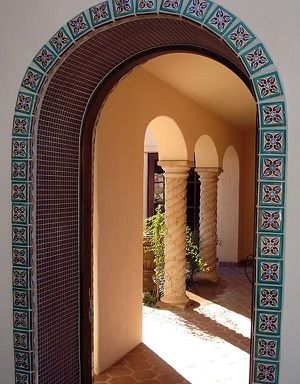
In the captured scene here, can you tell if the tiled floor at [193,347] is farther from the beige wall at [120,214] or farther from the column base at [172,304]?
the beige wall at [120,214]

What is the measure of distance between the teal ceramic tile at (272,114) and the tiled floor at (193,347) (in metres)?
3.24

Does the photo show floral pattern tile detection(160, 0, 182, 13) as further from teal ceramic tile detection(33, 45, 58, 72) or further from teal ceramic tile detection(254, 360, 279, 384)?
teal ceramic tile detection(254, 360, 279, 384)

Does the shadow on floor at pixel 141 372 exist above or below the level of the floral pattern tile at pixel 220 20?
below

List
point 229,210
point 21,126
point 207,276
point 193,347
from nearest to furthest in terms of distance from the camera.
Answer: point 21,126
point 193,347
point 207,276
point 229,210

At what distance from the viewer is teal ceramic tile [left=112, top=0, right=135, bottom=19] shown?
2414 mm

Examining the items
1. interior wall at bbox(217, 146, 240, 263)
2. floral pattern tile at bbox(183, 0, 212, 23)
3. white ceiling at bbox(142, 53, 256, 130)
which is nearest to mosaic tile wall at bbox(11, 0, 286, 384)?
floral pattern tile at bbox(183, 0, 212, 23)

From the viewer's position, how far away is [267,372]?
2297 millimetres

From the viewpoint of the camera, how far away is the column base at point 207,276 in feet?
31.8

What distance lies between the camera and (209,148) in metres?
9.50

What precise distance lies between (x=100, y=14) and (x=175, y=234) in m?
5.40

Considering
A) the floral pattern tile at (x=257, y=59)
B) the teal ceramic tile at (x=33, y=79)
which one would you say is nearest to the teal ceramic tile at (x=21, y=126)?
the teal ceramic tile at (x=33, y=79)

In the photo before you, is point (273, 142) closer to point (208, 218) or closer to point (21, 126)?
point (21, 126)

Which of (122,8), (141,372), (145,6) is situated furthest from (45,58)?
(141,372)

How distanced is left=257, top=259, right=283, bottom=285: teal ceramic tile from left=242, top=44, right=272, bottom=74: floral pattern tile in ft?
3.03
